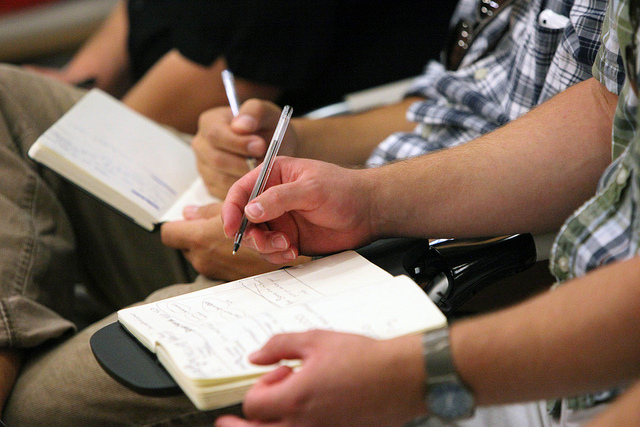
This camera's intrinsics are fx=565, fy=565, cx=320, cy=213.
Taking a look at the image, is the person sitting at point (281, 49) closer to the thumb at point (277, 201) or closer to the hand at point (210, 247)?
the hand at point (210, 247)

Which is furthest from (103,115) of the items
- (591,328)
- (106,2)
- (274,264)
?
(106,2)

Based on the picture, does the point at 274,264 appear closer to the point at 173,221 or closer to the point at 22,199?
the point at 173,221

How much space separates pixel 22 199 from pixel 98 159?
136mm

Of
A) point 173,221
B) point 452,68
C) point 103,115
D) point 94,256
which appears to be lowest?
point 94,256

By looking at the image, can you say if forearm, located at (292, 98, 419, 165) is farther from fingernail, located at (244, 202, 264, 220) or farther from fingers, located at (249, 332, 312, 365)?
fingers, located at (249, 332, 312, 365)

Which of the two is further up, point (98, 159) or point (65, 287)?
point (98, 159)

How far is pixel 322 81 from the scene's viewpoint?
4.72ft

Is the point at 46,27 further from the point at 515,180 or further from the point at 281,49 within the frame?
the point at 515,180

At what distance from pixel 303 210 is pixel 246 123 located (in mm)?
329

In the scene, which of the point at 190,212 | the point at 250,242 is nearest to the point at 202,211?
the point at 190,212

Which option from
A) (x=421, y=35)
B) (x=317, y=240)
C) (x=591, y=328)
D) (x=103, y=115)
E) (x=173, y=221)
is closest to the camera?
(x=591, y=328)

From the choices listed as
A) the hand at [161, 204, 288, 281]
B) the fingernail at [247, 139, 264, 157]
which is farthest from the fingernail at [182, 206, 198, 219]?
the fingernail at [247, 139, 264, 157]

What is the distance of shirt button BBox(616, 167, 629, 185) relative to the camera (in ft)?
1.76

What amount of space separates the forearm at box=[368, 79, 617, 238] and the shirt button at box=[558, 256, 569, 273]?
9cm
